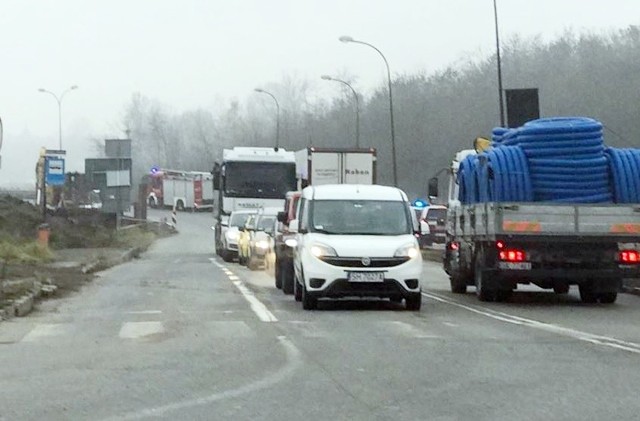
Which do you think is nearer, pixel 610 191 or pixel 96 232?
pixel 610 191

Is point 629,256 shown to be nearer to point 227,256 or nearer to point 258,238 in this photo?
point 258,238

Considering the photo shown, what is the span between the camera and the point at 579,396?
10.0 m

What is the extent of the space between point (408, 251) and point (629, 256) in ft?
12.2

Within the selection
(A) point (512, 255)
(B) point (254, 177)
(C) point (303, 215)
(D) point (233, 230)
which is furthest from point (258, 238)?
(A) point (512, 255)

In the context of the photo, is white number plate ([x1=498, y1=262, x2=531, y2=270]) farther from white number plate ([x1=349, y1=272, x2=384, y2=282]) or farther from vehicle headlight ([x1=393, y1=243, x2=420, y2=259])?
white number plate ([x1=349, y1=272, x2=384, y2=282])

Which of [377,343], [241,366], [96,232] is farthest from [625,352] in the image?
[96,232]

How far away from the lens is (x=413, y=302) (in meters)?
19.6

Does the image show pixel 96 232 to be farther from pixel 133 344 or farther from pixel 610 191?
pixel 133 344

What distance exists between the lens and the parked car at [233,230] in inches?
1677

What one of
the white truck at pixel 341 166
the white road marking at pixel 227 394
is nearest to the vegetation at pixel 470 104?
the white truck at pixel 341 166

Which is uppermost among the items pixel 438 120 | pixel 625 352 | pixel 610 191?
pixel 438 120

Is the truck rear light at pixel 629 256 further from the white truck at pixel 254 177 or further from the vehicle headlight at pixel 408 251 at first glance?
the white truck at pixel 254 177

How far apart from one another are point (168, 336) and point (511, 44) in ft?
276

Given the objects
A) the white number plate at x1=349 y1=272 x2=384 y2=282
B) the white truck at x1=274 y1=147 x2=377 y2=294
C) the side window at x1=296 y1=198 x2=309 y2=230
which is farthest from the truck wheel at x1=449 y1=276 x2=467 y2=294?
the white truck at x1=274 y1=147 x2=377 y2=294
